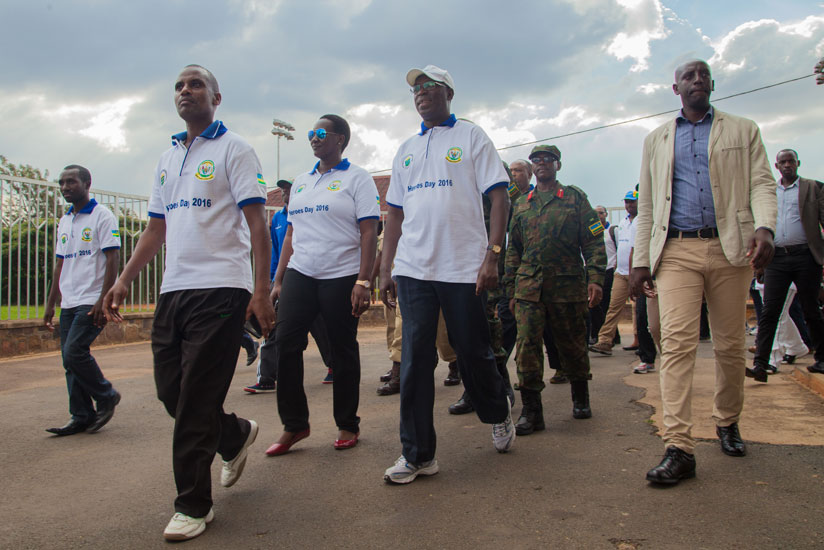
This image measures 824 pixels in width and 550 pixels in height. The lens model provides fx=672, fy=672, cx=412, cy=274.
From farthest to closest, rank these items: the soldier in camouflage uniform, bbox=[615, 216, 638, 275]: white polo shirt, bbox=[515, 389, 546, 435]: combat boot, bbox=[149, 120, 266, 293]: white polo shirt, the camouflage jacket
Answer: bbox=[615, 216, 638, 275]: white polo shirt, the camouflage jacket, the soldier in camouflage uniform, bbox=[515, 389, 546, 435]: combat boot, bbox=[149, 120, 266, 293]: white polo shirt

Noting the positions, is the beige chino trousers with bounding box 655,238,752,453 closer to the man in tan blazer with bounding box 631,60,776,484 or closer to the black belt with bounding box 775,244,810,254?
the man in tan blazer with bounding box 631,60,776,484

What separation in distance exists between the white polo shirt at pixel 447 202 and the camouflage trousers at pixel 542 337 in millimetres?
1227

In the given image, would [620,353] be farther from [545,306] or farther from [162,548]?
[162,548]

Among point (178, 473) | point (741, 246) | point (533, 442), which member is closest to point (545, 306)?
point (533, 442)

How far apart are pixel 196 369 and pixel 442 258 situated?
4.61 ft

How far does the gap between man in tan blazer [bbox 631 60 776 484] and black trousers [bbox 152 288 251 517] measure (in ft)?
7.38

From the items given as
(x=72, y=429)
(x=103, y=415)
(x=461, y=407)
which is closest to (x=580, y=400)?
(x=461, y=407)

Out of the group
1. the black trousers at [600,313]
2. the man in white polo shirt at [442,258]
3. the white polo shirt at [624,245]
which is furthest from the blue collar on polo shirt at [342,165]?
the black trousers at [600,313]

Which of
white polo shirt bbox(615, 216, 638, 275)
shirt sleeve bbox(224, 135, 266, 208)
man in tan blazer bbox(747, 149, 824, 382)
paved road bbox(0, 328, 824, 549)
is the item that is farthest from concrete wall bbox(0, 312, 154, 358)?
man in tan blazer bbox(747, 149, 824, 382)

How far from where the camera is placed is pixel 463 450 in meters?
4.18

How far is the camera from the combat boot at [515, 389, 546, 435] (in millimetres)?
4598

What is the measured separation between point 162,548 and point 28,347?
927cm

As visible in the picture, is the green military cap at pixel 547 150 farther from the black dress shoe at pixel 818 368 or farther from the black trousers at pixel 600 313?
the black trousers at pixel 600 313

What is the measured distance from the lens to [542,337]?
482 centimetres
